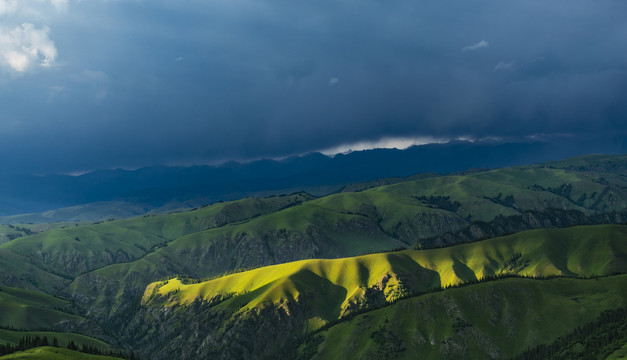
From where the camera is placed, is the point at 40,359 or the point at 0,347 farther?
the point at 0,347

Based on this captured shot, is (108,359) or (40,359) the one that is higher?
(40,359)

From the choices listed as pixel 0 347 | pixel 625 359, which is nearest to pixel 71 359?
pixel 0 347

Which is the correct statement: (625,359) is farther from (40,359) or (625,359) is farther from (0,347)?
(0,347)

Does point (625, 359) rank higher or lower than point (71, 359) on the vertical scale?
lower

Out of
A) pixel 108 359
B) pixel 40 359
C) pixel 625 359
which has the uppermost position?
→ pixel 40 359

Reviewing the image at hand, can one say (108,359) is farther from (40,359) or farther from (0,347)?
(0,347)

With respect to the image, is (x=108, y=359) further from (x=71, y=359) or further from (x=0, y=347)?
(x=0, y=347)

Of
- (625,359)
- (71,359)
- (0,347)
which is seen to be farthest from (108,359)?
(625,359)

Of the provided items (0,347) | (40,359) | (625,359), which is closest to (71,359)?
(40,359)
